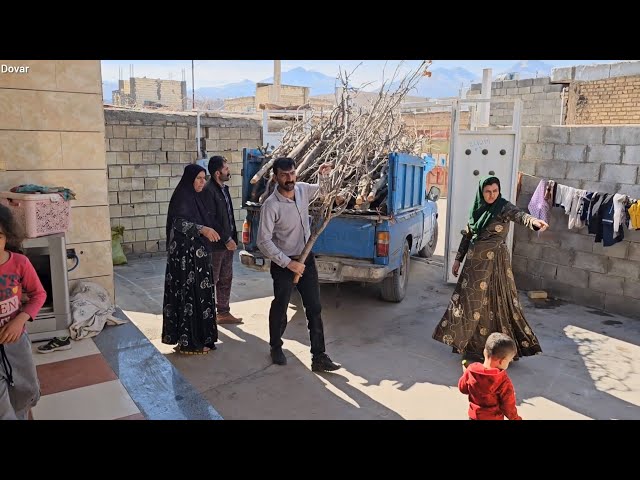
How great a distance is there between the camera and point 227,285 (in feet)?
19.5

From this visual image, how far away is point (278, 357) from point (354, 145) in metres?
2.88

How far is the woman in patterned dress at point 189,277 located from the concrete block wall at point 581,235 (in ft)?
15.0

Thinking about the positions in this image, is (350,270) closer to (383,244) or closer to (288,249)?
(383,244)

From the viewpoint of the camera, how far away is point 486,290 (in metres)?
4.71

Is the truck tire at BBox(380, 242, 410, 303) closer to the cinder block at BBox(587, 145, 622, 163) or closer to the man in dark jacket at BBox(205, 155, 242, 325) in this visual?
the man in dark jacket at BBox(205, 155, 242, 325)

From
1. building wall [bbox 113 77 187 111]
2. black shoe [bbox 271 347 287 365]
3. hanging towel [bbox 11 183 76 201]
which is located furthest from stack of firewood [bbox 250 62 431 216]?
building wall [bbox 113 77 187 111]

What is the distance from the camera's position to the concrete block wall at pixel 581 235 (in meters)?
6.16

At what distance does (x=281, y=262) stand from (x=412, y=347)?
182cm

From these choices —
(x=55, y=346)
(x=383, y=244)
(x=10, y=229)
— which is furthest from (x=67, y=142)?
(x=383, y=244)

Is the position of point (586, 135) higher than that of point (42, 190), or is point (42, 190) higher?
point (586, 135)

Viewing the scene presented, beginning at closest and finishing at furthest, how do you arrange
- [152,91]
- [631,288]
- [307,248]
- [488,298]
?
[307,248] < [488,298] < [631,288] < [152,91]

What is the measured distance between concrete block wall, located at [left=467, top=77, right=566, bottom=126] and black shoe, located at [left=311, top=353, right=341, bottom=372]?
10531 millimetres

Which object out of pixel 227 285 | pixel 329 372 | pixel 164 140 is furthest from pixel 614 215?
pixel 164 140

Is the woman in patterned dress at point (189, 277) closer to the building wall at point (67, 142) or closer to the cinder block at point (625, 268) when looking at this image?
the building wall at point (67, 142)
